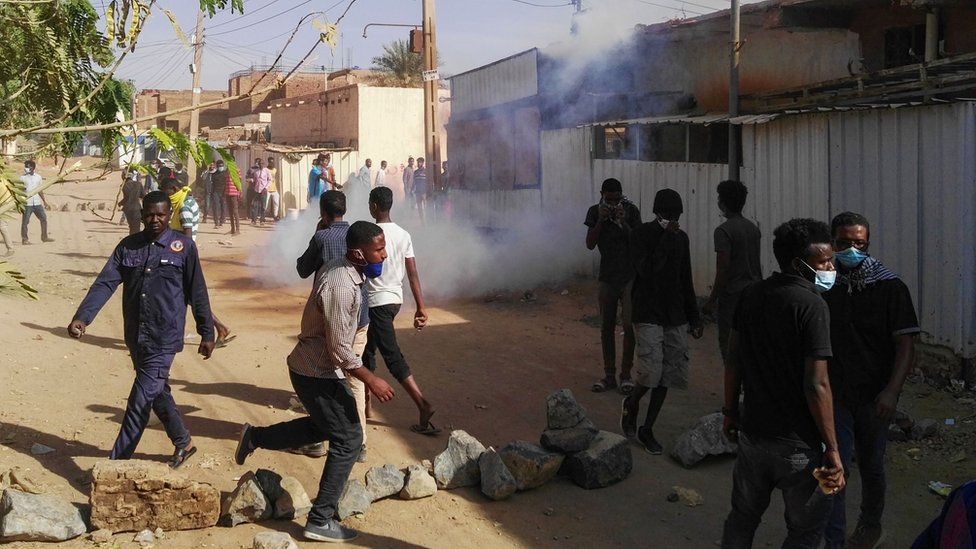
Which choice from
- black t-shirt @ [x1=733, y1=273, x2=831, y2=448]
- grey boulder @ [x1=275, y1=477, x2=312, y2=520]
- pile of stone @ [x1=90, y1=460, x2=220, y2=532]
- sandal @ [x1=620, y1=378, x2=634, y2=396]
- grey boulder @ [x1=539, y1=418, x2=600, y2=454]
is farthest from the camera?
sandal @ [x1=620, y1=378, x2=634, y2=396]

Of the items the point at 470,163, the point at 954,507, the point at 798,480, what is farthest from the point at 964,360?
the point at 470,163

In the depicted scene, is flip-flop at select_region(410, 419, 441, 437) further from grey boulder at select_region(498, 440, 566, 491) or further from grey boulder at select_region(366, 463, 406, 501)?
grey boulder at select_region(366, 463, 406, 501)

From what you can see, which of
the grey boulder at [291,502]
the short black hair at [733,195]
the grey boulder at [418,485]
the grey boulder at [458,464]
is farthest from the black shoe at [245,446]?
the short black hair at [733,195]

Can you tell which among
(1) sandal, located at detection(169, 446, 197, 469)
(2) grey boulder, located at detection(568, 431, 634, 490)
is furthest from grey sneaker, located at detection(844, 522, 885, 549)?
(1) sandal, located at detection(169, 446, 197, 469)

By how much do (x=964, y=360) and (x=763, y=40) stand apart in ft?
21.4

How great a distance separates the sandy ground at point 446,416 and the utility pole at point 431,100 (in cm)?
644

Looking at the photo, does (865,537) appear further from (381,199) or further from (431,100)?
(431,100)

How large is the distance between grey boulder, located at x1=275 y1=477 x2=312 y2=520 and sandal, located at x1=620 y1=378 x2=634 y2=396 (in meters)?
3.30

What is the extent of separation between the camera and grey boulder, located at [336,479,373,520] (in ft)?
16.4

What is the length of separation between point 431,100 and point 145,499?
44.2 feet

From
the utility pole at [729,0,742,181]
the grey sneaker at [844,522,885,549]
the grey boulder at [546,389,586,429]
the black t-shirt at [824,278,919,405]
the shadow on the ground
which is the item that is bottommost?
the grey sneaker at [844,522,885,549]

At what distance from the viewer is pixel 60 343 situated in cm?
888

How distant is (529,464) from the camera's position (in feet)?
17.9

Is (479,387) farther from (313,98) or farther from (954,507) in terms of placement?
(313,98)
